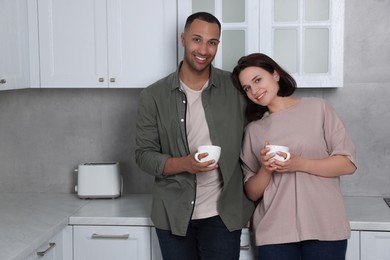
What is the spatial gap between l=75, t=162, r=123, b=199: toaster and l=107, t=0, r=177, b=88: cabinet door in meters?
0.50

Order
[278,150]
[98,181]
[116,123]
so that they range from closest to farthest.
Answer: [278,150], [98,181], [116,123]

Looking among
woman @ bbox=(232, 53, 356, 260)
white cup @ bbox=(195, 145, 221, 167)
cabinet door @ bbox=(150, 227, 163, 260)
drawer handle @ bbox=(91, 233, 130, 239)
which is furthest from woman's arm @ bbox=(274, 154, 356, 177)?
drawer handle @ bbox=(91, 233, 130, 239)

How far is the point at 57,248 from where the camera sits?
280 centimetres

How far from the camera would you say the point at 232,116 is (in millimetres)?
2652

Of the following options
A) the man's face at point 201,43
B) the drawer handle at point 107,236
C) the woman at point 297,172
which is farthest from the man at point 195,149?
the drawer handle at point 107,236

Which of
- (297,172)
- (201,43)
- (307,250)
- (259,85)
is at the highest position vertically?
(201,43)

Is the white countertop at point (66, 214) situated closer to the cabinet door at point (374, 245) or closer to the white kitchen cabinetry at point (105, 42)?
the cabinet door at point (374, 245)

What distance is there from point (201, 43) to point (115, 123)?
3.47ft

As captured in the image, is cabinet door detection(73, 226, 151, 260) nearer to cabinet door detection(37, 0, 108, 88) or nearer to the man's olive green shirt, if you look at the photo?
the man's olive green shirt

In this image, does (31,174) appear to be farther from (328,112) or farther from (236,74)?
(328,112)

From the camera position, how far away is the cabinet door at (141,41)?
299cm

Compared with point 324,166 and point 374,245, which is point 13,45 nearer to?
point 324,166

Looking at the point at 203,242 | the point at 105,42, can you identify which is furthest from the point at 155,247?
the point at 105,42

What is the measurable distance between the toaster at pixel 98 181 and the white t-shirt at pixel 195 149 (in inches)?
30.1
